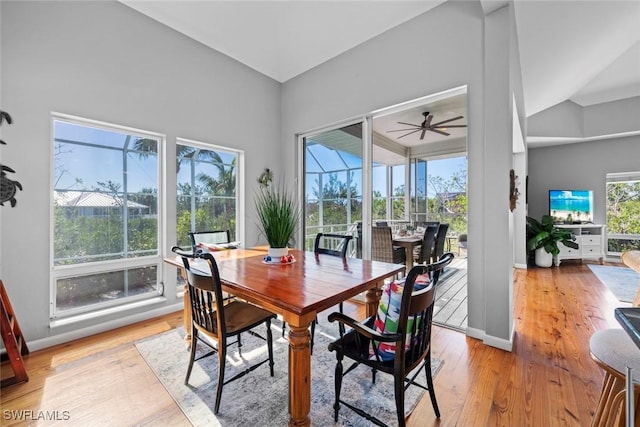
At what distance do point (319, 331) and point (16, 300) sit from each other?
2569 millimetres

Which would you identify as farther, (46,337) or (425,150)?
(425,150)

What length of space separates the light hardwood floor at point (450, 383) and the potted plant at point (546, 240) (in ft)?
9.48

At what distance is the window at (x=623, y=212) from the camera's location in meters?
5.73

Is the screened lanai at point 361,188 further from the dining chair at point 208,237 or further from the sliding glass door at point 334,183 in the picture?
the dining chair at point 208,237

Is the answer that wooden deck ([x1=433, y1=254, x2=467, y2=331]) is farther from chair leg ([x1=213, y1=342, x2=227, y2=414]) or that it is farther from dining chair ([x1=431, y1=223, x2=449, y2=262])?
chair leg ([x1=213, y1=342, x2=227, y2=414])

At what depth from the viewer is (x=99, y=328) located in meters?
2.57

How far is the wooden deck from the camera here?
2.77 meters

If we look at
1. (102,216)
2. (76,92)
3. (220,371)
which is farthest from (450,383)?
(76,92)

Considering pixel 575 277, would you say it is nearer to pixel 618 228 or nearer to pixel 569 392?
pixel 618 228

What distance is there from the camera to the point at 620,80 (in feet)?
16.1

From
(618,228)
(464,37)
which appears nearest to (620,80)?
(618,228)

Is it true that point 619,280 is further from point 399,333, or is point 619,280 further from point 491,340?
point 399,333

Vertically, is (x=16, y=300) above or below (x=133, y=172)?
below

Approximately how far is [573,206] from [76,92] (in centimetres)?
885
